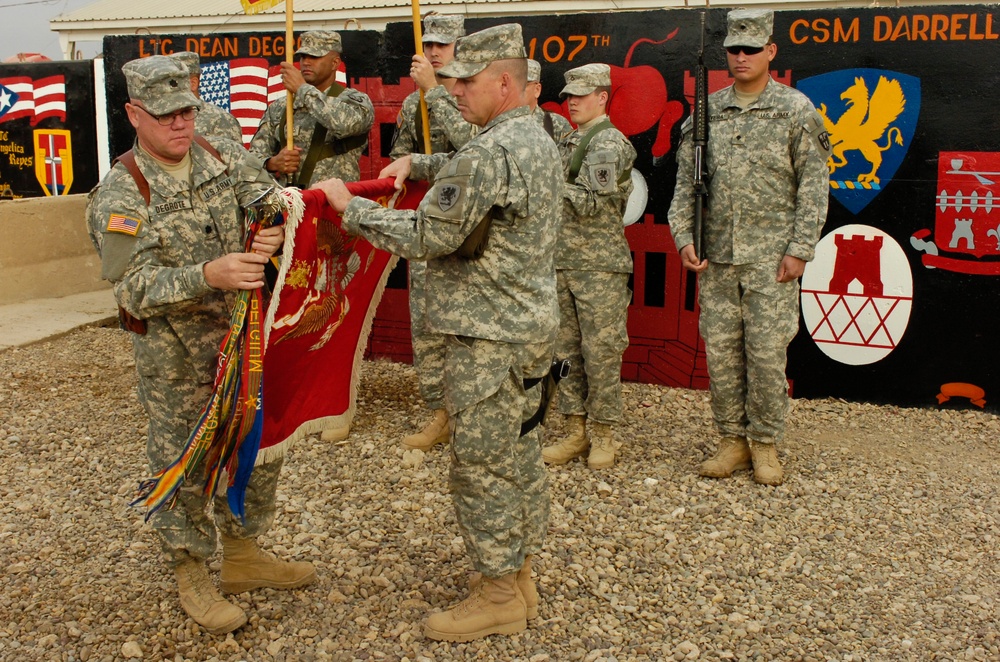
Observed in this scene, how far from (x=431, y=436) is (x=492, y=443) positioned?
218 cm

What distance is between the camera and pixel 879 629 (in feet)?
12.1

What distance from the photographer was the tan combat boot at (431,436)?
18.3 ft

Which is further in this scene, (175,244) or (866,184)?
(866,184)

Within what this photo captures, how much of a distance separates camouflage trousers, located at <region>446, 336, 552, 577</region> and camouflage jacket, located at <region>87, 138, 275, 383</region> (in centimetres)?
87

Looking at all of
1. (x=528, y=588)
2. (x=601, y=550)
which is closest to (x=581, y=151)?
(x=601, y=550)

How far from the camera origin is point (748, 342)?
5059 mm

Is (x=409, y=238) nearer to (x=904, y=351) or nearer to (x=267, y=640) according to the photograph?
(x=267, y=640)

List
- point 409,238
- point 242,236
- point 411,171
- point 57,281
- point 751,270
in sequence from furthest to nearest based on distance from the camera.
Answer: point 57,281 < point 751,270 < point 411,171 < point 242,236 < point 409,238

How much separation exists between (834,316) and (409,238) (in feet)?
12.7

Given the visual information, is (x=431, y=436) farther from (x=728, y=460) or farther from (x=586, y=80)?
(x=586, y=80)

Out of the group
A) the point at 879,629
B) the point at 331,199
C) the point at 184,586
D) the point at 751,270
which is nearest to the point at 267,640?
the point at 184,586

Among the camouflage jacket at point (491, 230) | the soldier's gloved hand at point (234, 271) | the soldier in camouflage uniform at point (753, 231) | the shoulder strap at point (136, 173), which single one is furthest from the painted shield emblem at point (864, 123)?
the shoulder strap at point (136, 173)

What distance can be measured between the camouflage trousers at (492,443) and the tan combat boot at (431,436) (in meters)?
1.95

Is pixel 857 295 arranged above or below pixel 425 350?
above
